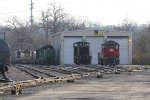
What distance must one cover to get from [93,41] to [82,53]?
598 centimetres

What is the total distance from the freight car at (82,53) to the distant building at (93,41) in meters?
2.94

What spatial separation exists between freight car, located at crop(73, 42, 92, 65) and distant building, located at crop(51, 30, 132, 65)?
2.94 m

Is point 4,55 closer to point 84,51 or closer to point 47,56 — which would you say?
point 84,51

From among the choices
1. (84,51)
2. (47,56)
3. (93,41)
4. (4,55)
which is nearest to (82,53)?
(84,51)

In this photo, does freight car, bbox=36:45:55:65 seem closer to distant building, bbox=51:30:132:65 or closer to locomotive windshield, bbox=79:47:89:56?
distant building, bbox=51:30:132:65

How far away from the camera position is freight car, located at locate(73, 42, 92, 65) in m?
59.3

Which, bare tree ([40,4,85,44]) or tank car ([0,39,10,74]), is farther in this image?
bare tree ([40,4,85,44])

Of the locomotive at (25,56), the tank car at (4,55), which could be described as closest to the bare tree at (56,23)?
the locomotive at (25,56)

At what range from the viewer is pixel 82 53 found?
2354 inches

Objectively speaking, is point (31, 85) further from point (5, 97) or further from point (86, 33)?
point (86, 33)

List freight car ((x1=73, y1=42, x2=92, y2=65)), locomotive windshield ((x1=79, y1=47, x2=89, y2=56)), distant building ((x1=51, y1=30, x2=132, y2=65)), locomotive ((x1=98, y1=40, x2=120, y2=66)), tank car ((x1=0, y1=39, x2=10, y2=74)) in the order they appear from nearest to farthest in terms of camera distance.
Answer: tank car ((x1=0, y1=39, x2=10, y2=74)), locomotive ((x1=98, y1=40, x2=120, y2=66)), freight car ((x1=73, y1=42, x2=92, y2=65)), locomotive windshield ((x1=79, y1=47, x2=89, y2=56)), distant building ((x1=51, y1=30, x2=132, y2=65))

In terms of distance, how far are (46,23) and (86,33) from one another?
51497mm

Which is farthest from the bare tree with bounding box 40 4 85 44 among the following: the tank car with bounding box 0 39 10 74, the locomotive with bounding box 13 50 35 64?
the tank car with bounding box 0 39 10 74

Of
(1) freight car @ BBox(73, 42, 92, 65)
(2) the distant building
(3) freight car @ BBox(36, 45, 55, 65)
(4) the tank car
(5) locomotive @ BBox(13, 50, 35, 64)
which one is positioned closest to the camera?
(4) the tank car
